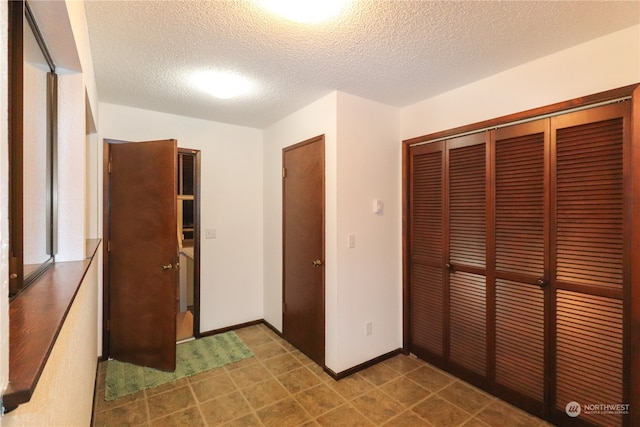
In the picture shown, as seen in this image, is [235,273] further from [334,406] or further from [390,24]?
[390,24]

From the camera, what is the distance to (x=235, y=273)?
11.6 feet

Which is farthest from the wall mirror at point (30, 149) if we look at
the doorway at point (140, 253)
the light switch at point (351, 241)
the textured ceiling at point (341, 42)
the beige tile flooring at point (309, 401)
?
the light switch at point (351, 241)

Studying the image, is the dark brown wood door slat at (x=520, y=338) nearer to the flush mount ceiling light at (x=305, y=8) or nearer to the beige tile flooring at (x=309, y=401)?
the beige tile flooring at (x=309, y=401)

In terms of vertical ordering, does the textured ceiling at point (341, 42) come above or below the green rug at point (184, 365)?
above

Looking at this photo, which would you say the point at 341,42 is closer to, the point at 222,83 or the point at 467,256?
the point at 222,83

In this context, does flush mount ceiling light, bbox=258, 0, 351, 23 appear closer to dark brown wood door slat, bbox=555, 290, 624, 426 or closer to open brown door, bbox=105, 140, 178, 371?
open brown door, bbox=105, 140, 178, 371

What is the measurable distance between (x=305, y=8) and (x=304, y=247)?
1.98m

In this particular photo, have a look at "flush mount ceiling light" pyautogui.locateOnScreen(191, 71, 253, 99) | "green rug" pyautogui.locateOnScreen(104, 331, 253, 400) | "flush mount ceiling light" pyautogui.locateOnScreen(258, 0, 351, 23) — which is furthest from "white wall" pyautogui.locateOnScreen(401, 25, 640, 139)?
"green rug" pyautogui.locateOnScreen(104, 331, 253, 400)

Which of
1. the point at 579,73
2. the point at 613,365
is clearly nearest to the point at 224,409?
the point at 613,365

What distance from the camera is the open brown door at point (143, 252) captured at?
2586 millimetres

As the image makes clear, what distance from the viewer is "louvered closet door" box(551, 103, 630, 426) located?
1.69m

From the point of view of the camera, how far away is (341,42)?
70.6 inches

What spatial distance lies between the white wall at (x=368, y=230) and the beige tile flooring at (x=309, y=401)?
280 mm

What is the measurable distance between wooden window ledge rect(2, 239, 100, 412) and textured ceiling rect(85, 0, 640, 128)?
1.34 metres
